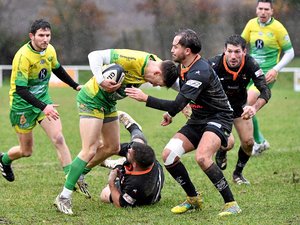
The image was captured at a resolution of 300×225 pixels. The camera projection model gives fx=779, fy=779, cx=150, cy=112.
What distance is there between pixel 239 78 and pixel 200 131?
1572 mm

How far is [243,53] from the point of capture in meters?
9.09

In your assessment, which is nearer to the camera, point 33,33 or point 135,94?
point 135,94

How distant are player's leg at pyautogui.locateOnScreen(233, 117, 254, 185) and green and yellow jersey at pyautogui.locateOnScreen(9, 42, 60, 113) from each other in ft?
7.98

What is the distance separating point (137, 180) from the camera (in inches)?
327

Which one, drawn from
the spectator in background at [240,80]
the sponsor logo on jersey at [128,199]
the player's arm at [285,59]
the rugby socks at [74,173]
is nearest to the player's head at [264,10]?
the player's arm at [285,59]

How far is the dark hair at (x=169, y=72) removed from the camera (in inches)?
308

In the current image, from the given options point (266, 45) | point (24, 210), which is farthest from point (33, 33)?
point (266, 45)

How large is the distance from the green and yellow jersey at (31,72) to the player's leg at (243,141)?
2433 mm

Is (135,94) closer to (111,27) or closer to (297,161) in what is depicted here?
(297,161)

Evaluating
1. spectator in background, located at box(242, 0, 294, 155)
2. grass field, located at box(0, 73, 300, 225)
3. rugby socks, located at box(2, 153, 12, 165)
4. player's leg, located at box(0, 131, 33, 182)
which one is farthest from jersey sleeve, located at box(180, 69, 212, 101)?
spectator in background, located at box(242, 0, 294, 155)

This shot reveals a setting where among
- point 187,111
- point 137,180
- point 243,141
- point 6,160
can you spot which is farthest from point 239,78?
point 6,160

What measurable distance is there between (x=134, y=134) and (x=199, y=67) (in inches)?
70.6

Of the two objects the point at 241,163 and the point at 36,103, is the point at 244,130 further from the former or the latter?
the point at 36,103

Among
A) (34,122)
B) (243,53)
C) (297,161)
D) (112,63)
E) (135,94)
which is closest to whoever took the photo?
(135,94)
